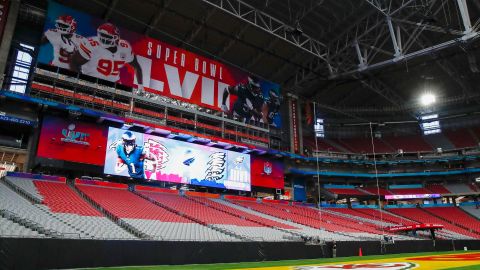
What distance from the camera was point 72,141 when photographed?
21.7 meters

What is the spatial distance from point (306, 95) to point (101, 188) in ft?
85.3

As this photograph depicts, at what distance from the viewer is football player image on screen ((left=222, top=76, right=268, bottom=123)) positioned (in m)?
29.7

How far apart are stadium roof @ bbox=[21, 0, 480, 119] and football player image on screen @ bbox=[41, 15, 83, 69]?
273 centimetres

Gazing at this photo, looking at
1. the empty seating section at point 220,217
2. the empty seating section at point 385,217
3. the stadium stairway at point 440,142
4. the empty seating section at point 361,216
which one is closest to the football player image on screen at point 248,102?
the empty seating section at point 220,217

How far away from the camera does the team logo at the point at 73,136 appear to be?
2166cm

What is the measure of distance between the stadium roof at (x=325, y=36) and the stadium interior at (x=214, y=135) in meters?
0.19

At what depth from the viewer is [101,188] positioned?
21.8m

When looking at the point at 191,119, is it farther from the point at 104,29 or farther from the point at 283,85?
the point at 283,85

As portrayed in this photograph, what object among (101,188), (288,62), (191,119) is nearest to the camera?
(101,188)

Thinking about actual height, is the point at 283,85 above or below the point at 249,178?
above

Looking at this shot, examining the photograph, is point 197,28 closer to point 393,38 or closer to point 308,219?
point 393,38

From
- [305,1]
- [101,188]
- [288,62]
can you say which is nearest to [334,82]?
[288,62]

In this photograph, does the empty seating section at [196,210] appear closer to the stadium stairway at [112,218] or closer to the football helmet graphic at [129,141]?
the football helmet graphic at [129,141]

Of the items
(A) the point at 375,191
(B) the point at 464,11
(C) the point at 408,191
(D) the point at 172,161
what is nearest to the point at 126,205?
(D) the point at 172,161
